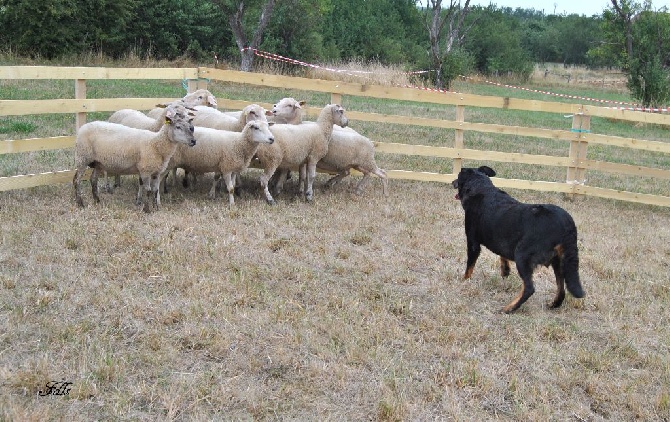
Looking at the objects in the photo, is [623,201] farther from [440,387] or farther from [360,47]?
[360,47]

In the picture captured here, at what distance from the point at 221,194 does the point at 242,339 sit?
4464mm

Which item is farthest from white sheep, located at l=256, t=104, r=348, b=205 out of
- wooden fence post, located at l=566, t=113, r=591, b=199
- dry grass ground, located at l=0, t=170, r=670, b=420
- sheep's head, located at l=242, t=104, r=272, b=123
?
wooden fence post, located at l=566, t=113, r=591, b=199

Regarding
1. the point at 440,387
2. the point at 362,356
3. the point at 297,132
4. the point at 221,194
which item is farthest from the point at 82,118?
the point at 440,387

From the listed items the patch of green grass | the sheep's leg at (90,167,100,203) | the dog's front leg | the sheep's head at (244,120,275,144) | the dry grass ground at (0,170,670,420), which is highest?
the sheep's head at (244,120,275,144)

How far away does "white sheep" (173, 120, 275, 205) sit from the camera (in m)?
8.39

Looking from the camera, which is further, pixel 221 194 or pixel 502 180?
pixel 502 180

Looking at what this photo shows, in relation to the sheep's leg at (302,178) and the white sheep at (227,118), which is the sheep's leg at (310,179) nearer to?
the sheep's leg at (302,178)

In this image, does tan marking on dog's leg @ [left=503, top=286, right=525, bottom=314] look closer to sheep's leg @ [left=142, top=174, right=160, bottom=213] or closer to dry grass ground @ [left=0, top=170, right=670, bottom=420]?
dry grass ground @ [left=0, top=170, right=670, bottom=420]

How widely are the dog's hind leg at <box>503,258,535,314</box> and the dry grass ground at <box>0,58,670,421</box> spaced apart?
0.12 m

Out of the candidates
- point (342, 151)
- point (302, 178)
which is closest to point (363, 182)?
point (342, 151)

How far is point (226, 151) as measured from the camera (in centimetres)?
848

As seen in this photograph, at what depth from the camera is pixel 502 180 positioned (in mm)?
10656

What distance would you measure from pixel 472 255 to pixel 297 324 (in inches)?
77.7

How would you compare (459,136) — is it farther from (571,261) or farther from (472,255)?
(571,261)
